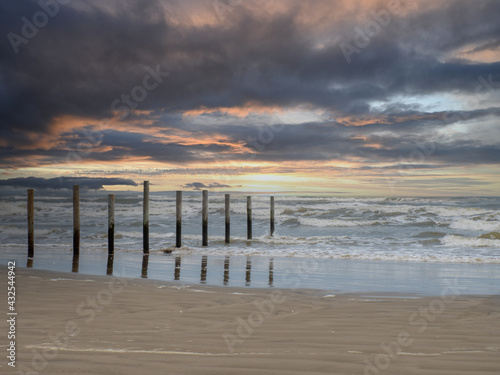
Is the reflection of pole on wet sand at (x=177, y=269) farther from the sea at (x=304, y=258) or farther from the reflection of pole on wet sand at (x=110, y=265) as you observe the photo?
the reflection of pole on wet sand at (x=110, y=265)

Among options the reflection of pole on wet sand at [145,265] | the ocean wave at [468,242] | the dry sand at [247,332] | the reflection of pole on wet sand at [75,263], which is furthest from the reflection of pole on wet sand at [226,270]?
the ocean wave at [468,242]

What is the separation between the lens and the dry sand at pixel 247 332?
3727 millimetres

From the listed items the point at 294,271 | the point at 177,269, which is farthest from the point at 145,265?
the point at 294,271

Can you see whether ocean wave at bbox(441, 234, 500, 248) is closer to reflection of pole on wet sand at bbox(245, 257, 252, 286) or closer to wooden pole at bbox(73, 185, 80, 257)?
reflection of pole on wet sand at bbox(245, 257, 252, 286)

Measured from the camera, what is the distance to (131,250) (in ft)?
61.8

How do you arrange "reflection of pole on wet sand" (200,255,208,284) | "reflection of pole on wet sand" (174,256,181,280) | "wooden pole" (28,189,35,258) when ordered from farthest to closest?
"wooden pole" (28,189,35,258), "reflection of pole on wet sand" (174,256,181,280), "reflection of pole on wet sand" (200,255,208,284)

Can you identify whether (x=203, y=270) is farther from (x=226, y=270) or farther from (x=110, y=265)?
(x=110, y=265)

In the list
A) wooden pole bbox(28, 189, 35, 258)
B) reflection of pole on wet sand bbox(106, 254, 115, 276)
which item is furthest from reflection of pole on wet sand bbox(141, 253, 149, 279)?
wooden pole bbox(28, 189, 35, 258)

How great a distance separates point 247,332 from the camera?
505 cm

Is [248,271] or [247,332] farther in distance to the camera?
[248,271]

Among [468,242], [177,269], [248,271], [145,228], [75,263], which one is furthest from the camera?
[468,242]

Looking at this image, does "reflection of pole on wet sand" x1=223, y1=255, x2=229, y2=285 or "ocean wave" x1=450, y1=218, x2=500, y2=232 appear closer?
"reflection of pole on wet sand" x1=223, y1=255, x2=229, y2=285

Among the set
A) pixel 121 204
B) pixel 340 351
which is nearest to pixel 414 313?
pixel 340 351

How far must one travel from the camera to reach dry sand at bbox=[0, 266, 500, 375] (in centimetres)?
373
